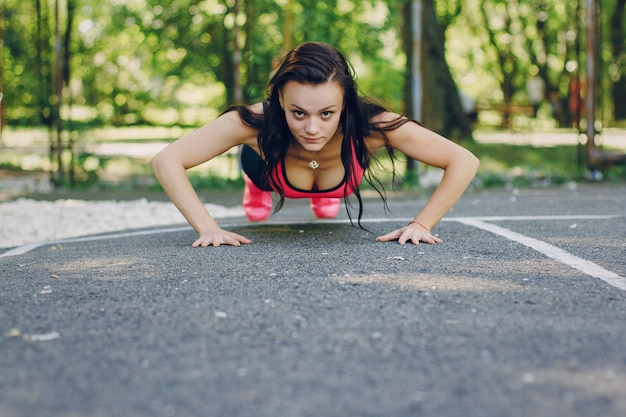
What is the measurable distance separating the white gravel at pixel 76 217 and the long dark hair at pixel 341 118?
2251mm

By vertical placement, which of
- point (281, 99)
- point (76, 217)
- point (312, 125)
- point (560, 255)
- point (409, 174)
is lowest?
point (76, 217)

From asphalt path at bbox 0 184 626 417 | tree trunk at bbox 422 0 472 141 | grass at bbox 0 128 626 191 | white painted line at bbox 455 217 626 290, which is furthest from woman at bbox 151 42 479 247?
tree trunk at bbox 422 0 472 141

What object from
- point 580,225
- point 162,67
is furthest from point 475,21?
point 580,225

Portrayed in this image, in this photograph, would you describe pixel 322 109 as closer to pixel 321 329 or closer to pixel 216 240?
pixel 216 240

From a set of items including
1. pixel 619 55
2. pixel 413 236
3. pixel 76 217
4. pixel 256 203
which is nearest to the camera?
pixel 413 236

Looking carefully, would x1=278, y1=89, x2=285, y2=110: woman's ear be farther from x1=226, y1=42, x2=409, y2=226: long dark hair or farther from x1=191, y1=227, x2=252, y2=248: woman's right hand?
x1=191, y1=227, x2=252, y2=248: woman's right hand

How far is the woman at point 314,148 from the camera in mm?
4133

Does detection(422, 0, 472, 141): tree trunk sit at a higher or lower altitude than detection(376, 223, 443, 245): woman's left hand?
higher

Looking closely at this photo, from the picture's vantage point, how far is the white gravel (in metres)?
6.37

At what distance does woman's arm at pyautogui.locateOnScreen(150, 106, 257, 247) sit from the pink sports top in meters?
0.31

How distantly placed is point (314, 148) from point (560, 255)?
1301 millimetres

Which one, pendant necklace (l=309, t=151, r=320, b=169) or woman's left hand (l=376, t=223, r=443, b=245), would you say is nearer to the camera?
woman's left hand (l=376, t=223, r=443, b=245)

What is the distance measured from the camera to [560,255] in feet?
12.7

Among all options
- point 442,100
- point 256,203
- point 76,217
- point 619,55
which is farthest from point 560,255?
point 619,55
